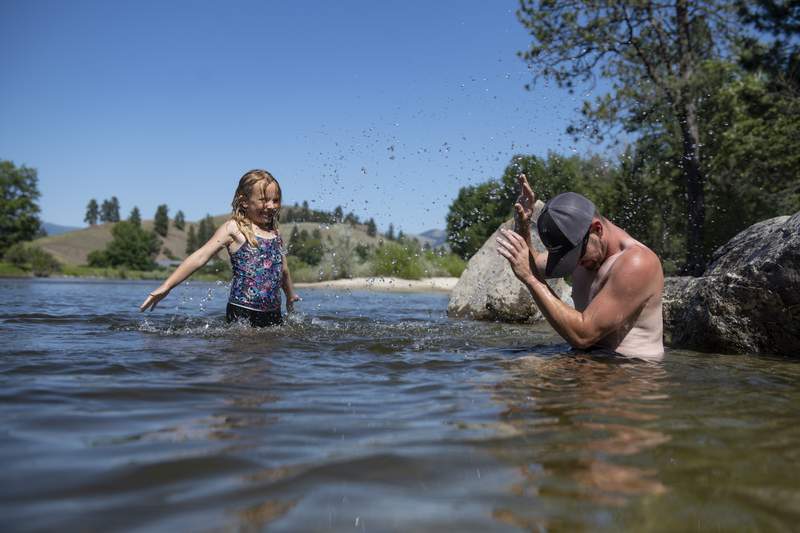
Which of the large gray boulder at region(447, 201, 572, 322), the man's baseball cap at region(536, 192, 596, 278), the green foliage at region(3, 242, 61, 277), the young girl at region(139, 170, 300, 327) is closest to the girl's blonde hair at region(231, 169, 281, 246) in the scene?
the young girl at region(139, 170, 300, 327)

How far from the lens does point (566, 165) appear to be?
37719mm

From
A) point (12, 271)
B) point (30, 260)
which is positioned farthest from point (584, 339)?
point (30, 260)

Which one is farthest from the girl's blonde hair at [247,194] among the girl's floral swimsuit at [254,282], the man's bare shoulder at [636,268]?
the man's bare shoulder at [636,268]

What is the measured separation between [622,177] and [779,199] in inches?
211

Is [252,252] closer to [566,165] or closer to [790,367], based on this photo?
[790,367]

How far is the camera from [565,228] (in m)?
4.32

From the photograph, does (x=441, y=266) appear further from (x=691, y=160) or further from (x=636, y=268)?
(x=636, y=268)

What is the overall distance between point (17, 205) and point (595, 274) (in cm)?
7828

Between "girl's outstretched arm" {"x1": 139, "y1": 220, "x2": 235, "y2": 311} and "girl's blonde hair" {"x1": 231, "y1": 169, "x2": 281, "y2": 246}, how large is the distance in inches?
5.2

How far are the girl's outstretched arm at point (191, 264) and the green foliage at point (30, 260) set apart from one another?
66.5 m

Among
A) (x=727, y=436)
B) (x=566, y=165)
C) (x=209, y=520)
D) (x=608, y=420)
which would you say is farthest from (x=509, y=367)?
(x=566, y=165)

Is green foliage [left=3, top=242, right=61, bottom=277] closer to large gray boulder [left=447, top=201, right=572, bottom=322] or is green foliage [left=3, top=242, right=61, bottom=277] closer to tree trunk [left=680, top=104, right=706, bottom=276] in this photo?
large gray boulder [left=447, top=201, right=572, bottom=322]

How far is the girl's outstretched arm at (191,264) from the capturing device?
5984 millimetres

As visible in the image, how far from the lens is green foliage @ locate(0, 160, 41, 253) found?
68250 mm
